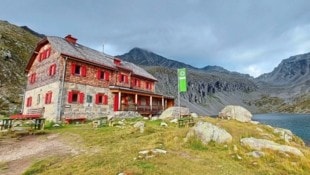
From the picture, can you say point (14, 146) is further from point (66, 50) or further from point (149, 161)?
point (66, 50)

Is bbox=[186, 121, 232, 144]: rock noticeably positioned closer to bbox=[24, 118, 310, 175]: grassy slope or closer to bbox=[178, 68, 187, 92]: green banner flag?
bbox=[24, 118, 310, 175]: grassy slope

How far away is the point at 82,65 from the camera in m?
31.4

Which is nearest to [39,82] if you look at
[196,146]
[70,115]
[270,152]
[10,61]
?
[70,115]

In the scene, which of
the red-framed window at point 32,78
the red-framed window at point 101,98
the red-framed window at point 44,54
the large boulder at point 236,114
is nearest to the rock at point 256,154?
the large boulder at point 236,114

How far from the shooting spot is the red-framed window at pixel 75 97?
95.9ft

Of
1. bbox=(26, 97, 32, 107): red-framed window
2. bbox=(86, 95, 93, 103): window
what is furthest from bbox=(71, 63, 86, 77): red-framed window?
bbox=(26, 97, 32, 107): red-framed window

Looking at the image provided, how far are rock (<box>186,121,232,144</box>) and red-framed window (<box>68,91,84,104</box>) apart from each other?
1945 centimetres

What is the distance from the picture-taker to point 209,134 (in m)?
14.0

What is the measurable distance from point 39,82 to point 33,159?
24233 mm

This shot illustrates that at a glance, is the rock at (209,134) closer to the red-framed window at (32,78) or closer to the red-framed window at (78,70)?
the red-framed window at (78,70)

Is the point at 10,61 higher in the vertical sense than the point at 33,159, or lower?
higher

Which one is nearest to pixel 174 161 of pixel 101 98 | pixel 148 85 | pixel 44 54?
pixel 101 98

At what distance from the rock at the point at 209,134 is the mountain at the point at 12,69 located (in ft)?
148

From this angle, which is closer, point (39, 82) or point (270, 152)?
point (270, 152)
